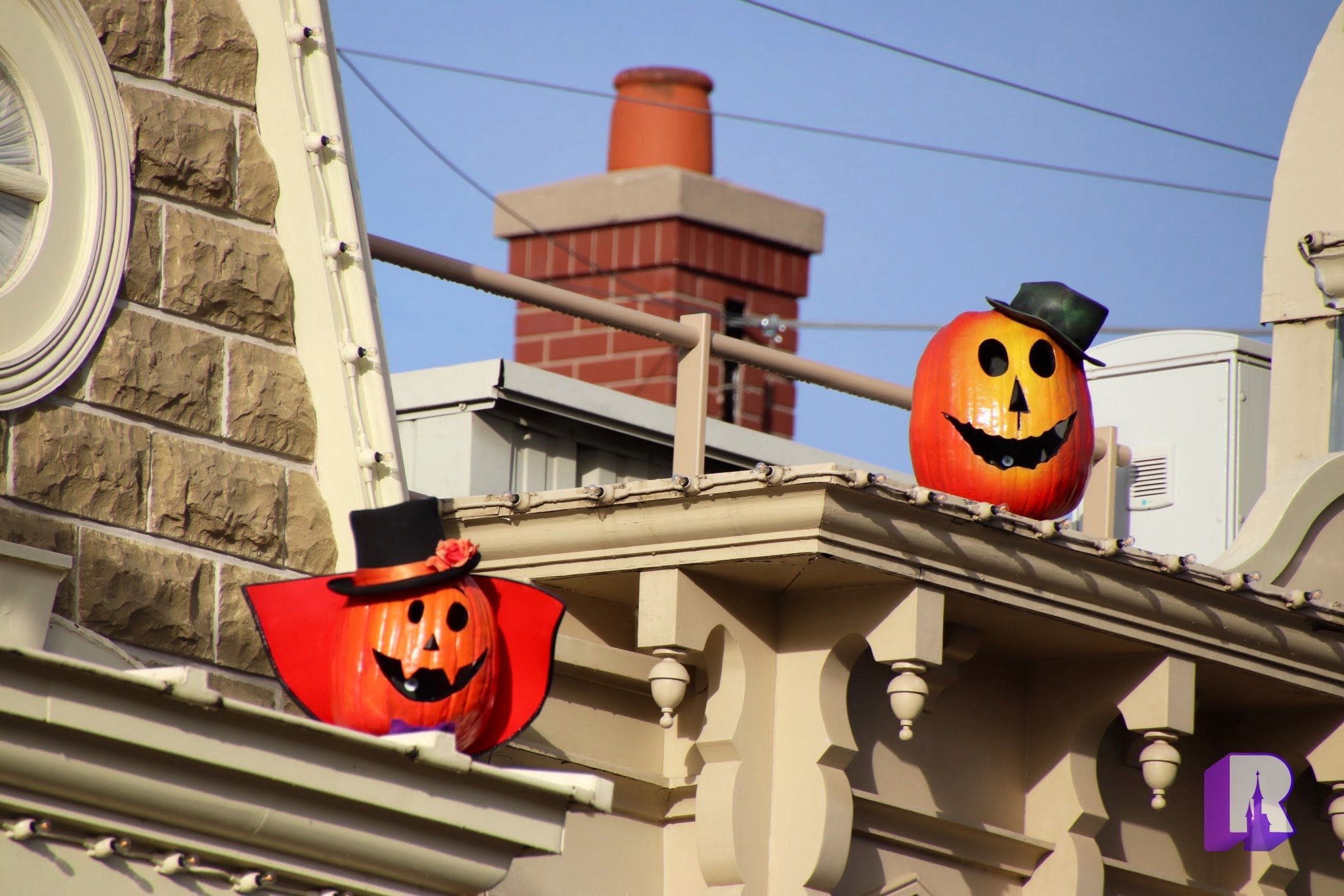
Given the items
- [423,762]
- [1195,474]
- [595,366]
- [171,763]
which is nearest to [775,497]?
[423,762]

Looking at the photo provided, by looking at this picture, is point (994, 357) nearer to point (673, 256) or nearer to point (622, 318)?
point (622, 318)

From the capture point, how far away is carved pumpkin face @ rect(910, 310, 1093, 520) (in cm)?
664

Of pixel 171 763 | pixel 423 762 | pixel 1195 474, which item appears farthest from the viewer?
pixel 1195 474

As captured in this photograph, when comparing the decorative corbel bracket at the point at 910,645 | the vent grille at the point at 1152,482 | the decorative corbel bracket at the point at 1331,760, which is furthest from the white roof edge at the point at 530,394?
the decorative corbel bracket at the point at 910,645

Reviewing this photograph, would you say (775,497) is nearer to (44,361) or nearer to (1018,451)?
(1018,451)

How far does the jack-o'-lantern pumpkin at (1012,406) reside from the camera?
664 centimetres

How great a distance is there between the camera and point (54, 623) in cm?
466

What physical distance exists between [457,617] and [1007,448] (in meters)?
2.37

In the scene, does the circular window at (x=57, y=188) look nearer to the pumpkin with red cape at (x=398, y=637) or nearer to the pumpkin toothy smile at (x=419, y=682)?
the pumpkin with red cape at (x=398, y=637)

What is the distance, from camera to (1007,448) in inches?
262

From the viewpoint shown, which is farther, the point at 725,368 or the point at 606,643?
the point at 725,368

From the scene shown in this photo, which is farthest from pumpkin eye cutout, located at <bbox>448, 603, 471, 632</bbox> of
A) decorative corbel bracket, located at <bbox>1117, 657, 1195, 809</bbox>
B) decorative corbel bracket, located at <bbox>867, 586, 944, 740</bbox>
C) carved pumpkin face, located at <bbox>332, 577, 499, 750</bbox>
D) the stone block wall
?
decorative corbel bracket, located at <bbox>1117, 657, 1195, 809</bbox>

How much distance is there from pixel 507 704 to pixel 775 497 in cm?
111

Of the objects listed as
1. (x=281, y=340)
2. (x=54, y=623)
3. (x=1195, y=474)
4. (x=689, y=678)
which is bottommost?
(x=54, y=623)
